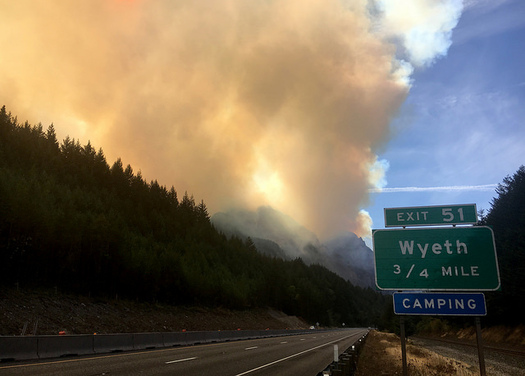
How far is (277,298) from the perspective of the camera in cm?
12862

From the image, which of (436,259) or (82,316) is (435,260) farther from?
(82,316)

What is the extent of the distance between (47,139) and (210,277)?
6928 cm

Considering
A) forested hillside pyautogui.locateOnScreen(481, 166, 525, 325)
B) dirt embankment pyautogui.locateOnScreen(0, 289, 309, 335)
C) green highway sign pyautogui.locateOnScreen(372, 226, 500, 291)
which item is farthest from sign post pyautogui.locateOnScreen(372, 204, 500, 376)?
forested hillside pyautogui.locateOnScreen(481, 166, 525, 325)

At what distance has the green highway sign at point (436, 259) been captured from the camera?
9000mm

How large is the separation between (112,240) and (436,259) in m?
57.7

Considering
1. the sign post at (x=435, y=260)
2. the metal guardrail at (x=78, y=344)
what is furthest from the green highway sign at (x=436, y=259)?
the metal guardrail at (x=78, y=344)

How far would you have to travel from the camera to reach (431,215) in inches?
371

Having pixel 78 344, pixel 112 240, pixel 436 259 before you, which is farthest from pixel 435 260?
pixel 112 240

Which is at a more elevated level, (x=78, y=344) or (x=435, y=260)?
(x=435, y=260)

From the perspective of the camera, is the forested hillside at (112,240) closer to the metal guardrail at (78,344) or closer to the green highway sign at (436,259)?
the metal guardrail at (78,344)

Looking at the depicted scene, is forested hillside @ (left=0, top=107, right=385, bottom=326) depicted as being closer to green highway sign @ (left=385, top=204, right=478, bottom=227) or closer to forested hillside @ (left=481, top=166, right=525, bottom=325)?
green highway sign @ (left=385, top=204, right=478, bottom=227)

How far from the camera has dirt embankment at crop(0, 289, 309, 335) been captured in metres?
30.4

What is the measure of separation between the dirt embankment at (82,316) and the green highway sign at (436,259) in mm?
21063

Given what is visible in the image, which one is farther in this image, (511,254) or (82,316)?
(511,254)
